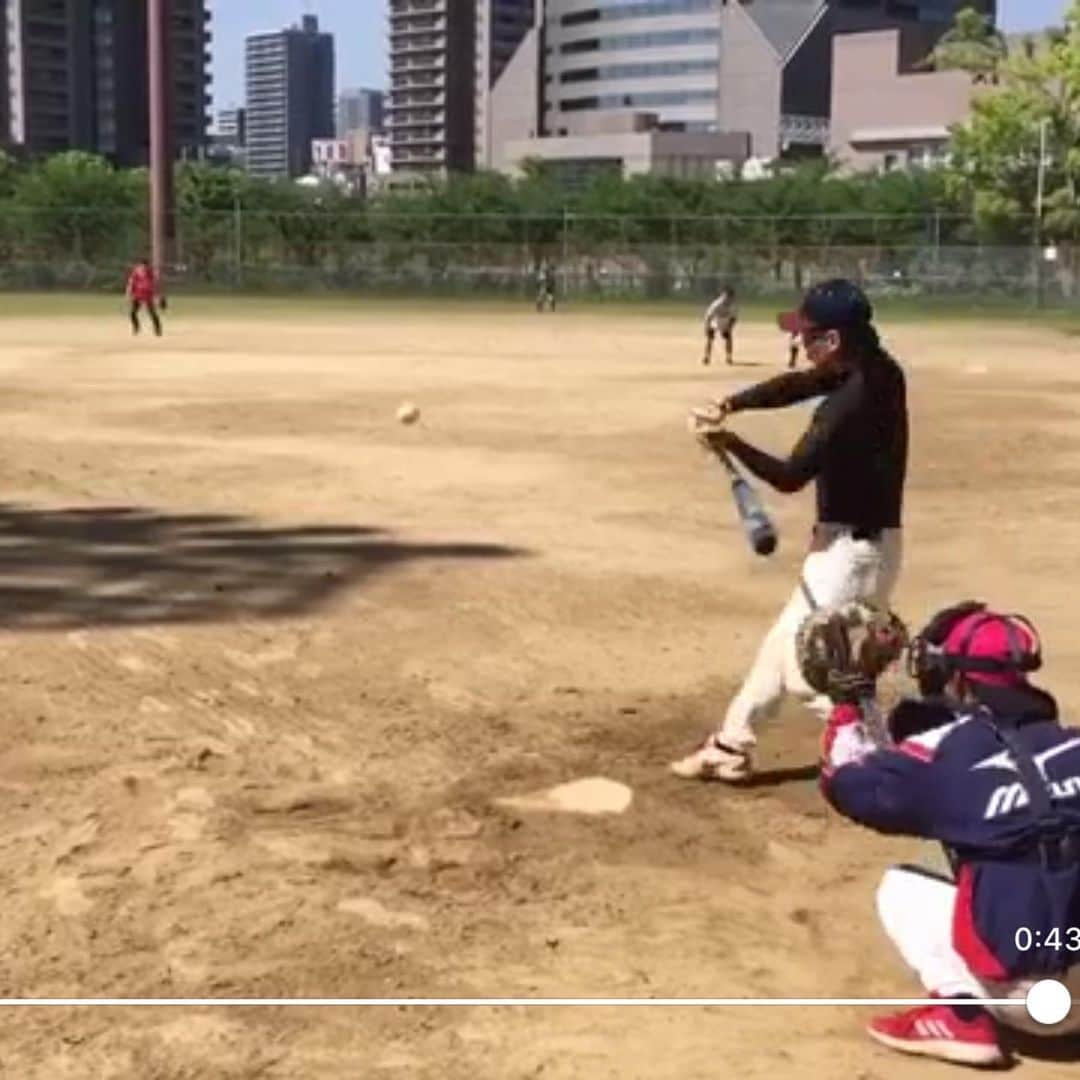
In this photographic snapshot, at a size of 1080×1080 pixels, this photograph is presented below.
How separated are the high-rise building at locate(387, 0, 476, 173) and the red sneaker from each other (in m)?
188

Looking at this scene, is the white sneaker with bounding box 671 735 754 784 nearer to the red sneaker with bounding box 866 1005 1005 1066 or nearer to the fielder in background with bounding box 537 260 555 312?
the red sneaker with bounding box 866 1005 1005 1066

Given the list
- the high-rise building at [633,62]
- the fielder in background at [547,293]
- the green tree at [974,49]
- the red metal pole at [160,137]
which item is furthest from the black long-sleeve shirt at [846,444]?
the high-rise building at [633,62]

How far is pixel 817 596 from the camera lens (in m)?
6.57

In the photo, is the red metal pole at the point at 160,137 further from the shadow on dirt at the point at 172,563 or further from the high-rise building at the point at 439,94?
the high-rise building at the point at 439,94

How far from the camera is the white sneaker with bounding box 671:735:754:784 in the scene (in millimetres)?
6883

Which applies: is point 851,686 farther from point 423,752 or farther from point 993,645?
point 423,752

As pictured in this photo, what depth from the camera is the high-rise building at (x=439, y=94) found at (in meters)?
192

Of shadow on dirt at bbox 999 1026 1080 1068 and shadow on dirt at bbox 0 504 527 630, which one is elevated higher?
shadow on dirt at bbox 0 504 527 630

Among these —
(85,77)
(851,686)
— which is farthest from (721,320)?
(85,77)

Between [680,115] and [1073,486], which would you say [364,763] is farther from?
[680,115]

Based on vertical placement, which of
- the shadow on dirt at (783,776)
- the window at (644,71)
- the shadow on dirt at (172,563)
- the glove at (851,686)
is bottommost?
the shadow on dirt at (783,776)

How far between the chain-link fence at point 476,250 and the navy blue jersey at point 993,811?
5901 centimetres

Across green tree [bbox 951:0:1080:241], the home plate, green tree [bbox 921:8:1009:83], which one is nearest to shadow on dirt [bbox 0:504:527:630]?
the home plate
